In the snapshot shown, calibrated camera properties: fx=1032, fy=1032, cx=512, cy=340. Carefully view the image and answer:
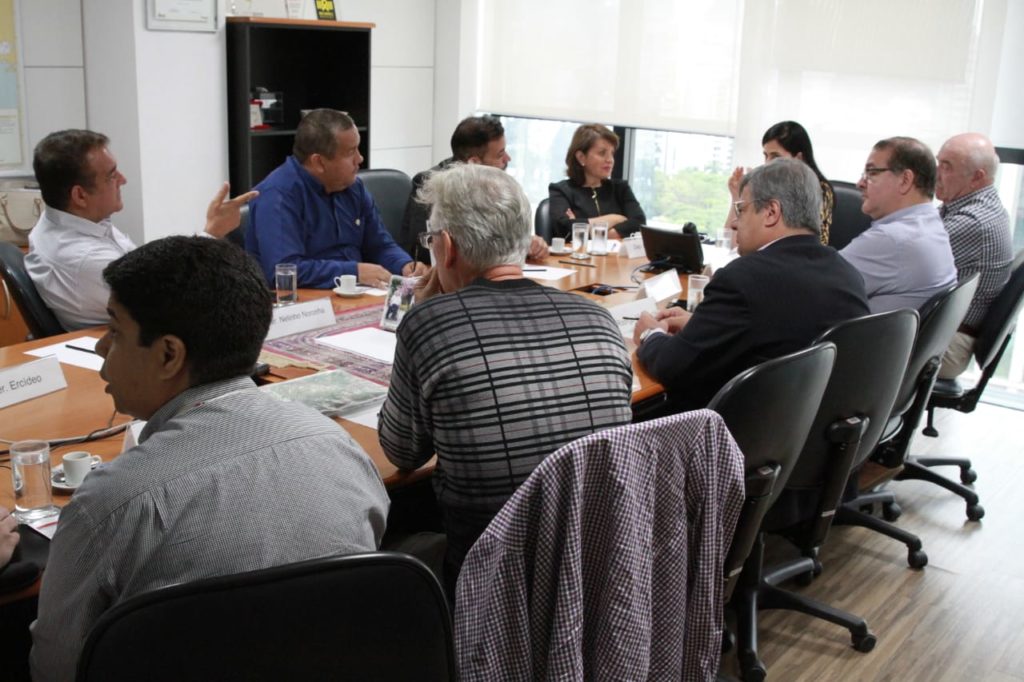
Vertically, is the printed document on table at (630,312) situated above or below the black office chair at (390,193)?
below

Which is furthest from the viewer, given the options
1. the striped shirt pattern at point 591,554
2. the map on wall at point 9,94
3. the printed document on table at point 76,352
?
the map on wall at point 9,94

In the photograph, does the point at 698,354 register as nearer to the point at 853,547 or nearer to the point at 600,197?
the point at 853,547

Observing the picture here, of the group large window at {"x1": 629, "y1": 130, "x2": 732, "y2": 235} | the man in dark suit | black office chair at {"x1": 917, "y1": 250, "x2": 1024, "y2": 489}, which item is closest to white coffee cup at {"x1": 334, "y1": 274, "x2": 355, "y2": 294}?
the man in dark suit

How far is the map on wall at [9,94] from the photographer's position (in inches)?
182

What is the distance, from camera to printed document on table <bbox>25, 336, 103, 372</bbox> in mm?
2664

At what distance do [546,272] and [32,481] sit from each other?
8.07ft

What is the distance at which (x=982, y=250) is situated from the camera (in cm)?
391

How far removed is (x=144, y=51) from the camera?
15.9 ft

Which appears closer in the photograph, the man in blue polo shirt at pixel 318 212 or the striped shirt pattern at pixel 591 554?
the striped shirt pattern at pixel 591 554

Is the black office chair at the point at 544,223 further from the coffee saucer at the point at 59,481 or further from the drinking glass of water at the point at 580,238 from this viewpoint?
the coffee saucer at the point at 59,481

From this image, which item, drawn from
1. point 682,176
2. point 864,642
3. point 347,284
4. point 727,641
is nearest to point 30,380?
point 347,284

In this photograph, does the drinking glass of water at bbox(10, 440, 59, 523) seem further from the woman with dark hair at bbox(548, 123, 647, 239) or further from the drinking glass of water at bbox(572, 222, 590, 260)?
the woman with dark hair at bbox(548, 123, 647, 239)

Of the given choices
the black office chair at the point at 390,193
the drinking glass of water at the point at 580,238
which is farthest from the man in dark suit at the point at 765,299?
the black office chair at the point at 390,193

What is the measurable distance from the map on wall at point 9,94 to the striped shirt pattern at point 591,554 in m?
4.06
